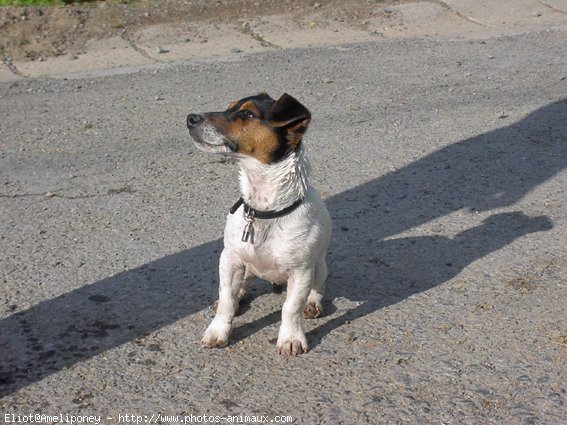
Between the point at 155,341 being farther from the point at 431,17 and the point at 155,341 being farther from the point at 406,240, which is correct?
the point at 431,17

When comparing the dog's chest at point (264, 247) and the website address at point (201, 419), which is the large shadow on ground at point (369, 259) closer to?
the dog's chest at point (264, 247)

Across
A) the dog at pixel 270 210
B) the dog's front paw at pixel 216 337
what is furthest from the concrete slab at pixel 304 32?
the dog's front paw at pixel 216 337

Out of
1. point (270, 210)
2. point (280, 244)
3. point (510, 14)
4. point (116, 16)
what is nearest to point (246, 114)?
point (270, 210)

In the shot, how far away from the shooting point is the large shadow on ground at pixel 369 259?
4527 millimetres

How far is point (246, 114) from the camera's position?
424 cm

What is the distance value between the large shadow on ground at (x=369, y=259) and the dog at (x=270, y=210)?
268 mm

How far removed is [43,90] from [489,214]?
15.2 feet

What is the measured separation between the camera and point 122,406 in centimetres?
397

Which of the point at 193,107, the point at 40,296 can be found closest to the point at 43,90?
the point at 193,107

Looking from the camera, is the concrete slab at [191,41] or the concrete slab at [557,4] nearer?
the concrete slab at [191,41]

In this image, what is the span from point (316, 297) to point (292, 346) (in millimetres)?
477

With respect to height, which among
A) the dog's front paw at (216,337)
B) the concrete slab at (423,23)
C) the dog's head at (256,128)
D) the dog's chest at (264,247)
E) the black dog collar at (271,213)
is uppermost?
the dog's head at (256,128)

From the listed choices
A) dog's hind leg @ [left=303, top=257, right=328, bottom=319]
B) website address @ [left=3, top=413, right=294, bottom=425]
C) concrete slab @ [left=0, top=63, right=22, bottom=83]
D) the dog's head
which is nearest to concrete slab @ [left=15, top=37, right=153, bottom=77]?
concrete slab @ [left=0, top=63, right=22, bottom=83]

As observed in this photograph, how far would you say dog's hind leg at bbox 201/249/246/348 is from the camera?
445 centimetres
